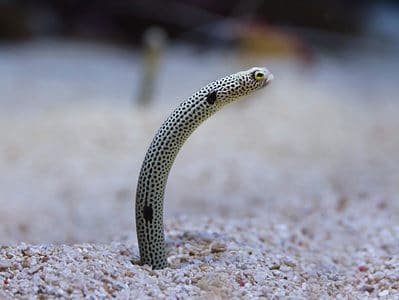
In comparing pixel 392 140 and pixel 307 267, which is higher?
pixel 392 140

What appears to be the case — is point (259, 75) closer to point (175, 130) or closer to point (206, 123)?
point (175, 130)

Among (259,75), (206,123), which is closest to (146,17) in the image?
(206,123)

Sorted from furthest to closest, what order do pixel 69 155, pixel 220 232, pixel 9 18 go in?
pixel 9 18
pixel 69 155
pixel 220 232

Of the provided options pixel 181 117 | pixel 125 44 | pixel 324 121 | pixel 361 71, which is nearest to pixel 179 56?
Answer: pixel 125 44

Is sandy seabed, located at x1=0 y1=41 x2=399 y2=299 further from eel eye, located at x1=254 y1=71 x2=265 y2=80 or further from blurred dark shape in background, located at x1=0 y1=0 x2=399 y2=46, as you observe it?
blurred dark shape in background, located at x1=0 y1=0 x2=399 y2=46

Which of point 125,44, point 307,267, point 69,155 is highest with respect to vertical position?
point 125,44

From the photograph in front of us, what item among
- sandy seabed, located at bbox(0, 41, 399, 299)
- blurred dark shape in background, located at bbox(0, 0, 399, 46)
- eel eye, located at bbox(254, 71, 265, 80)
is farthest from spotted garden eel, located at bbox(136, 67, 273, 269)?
blurred dark shape in background, located at bbox(0, 0, 399, 46)

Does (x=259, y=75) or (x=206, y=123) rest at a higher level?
(x=206, y=123)

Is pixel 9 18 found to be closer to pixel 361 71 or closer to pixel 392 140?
pixel 361 71
